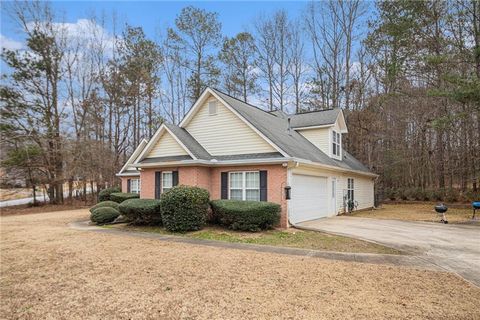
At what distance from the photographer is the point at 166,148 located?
586 inches

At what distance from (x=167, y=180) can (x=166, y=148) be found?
5.34ft

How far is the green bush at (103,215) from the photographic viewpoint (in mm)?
14031

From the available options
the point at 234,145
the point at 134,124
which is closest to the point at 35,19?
the point at 134,124

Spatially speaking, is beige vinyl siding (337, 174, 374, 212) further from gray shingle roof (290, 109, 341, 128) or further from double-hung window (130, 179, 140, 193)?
double-hung window (130, 179, 140, 193)

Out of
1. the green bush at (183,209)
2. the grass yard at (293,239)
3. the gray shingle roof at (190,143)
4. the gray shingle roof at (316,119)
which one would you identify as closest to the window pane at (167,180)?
the gray shingle roof at (190,143)

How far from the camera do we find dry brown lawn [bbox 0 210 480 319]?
4.40 m

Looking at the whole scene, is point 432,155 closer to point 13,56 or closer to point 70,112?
point 70,112

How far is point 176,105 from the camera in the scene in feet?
104

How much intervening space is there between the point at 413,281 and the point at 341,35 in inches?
1127

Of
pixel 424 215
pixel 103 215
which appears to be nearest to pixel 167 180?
pixel 103 215

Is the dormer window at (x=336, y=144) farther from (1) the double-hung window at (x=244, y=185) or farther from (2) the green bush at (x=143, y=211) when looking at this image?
(2) the green bush at (x=143, y=211)

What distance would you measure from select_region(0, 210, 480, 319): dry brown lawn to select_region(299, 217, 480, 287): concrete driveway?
1045mm

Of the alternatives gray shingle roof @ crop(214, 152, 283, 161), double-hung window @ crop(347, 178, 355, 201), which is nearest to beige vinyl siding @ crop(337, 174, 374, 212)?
double-hung window @ crop(347, 178, 355, 201)

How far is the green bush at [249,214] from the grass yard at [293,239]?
305 millimetres
